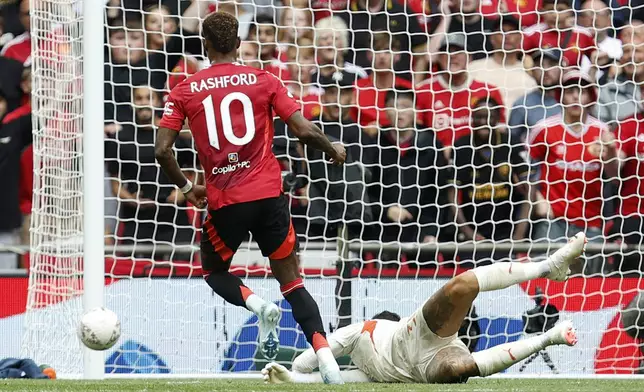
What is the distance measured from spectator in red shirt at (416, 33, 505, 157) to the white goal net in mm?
15

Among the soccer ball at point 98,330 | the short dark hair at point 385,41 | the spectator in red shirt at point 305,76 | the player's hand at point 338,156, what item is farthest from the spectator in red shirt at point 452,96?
the soccer ball at point 98,330

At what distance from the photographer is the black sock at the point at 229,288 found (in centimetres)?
627

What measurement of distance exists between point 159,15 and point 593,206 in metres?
3.52

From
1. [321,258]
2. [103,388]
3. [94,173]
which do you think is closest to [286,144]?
[321,258]

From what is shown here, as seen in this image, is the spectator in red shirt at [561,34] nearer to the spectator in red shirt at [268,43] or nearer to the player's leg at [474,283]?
the spectator in red shirt at [268,43]

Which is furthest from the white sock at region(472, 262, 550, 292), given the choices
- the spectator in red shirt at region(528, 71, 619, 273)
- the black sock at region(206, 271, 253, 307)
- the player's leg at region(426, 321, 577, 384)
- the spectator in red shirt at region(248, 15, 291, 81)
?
the spectator in red shirt at region(248, 15, 291, 81)

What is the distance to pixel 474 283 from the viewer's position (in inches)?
234

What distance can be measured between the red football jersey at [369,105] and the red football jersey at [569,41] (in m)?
1.18

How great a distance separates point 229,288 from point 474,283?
1.33m

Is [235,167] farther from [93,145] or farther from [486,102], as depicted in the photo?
[486,102]

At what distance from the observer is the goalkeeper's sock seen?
20.4 ft

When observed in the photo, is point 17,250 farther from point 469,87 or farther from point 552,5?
point 552,5

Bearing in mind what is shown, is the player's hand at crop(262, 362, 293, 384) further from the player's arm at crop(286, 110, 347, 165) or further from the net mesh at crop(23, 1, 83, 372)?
the net mesh at crop(23, 1, 83, 372)

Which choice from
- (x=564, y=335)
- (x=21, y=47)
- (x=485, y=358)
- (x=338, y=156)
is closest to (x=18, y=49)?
(x=21, y=47)
